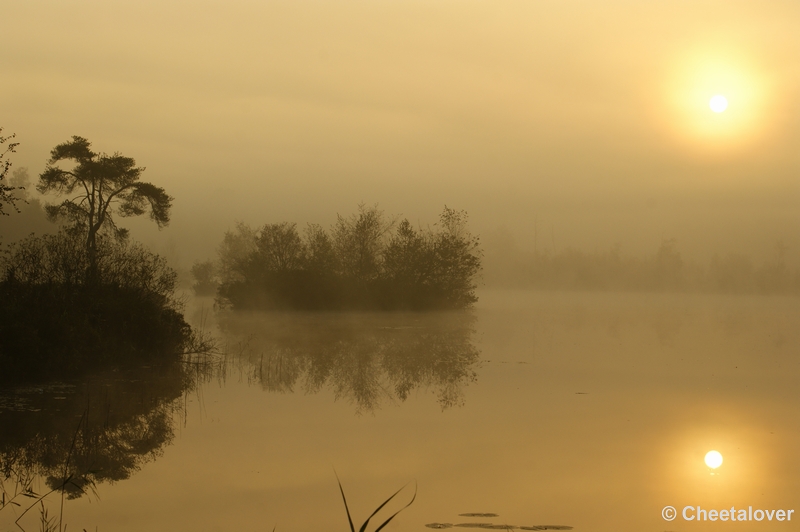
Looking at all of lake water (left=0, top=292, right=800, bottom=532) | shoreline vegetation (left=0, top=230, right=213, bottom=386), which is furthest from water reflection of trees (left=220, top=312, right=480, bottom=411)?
shoreline vegetation (left=0, top=230, right=213, bottom=386)

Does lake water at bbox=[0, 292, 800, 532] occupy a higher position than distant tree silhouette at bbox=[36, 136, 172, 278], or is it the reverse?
distant tree silhouette at bbox=[36, 136, 172, 278]

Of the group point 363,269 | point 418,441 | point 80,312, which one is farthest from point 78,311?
point 363,269

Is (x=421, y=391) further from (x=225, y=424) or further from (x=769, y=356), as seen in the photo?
(x=769, y=356)

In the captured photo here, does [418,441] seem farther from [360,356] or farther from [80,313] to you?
[360,356]

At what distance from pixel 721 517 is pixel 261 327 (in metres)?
20.4

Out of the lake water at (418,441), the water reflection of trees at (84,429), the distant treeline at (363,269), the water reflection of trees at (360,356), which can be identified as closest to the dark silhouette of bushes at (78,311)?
the water reflection of trees at (84,429)

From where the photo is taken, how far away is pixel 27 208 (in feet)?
151

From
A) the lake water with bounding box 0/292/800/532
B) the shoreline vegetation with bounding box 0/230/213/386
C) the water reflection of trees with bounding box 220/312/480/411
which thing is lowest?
the lake water with bounding box 0/292/800/532

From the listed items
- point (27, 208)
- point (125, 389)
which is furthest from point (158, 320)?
point (27, 208)

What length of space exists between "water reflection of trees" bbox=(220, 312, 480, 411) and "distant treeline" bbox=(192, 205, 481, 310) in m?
5.17

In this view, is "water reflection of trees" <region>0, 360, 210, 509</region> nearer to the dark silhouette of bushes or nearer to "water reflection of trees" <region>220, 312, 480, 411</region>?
the dark silhouette of bushes

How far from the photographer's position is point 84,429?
7953mm

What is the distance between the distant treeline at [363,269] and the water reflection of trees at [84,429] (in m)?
20.6

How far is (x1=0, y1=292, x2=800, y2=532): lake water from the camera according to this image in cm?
554
